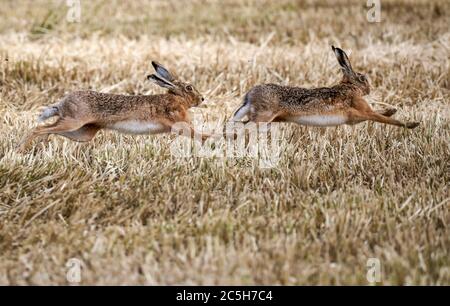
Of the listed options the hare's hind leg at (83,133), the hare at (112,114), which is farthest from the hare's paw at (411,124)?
the hare's hind leg at (83,133)

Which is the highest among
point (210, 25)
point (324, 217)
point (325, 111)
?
point (210, 25)

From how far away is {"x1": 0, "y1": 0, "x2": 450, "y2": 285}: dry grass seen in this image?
164 inches

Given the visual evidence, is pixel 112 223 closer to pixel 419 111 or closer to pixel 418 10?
pixel 419 111

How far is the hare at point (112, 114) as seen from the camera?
18.9 feet

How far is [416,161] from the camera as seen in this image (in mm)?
5773

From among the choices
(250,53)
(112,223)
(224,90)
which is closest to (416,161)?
(112,223)

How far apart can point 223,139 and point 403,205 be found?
1739 millimetres

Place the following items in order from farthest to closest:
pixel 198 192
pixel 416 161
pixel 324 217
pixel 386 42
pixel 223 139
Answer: pixel 386 42 → pixel 223 139 → pixel 416 161 → pixel 198 192 → pixel 324 217

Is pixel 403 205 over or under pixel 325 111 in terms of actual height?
under

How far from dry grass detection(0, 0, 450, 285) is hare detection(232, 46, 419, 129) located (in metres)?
0.23

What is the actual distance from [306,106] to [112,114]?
131cm

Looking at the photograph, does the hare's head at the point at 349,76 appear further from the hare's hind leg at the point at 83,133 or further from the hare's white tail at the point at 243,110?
the hare's hind leg at the point at 83,133

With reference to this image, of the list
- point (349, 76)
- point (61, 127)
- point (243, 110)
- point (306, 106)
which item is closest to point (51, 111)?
point (61, 127)

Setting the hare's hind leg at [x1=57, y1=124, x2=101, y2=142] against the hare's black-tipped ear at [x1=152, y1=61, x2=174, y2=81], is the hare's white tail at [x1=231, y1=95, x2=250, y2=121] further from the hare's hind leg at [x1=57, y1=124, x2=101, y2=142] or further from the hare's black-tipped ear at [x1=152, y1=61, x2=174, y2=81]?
the hare's hind leg at [x1=57, y1=124, x2=101, y2=142]
